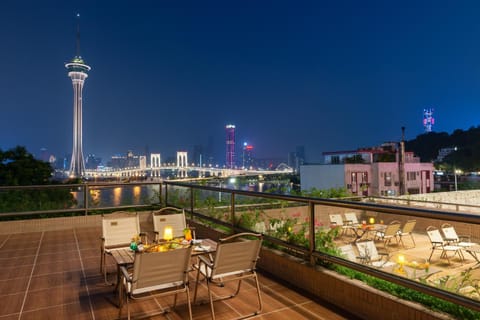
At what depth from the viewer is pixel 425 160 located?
229ft

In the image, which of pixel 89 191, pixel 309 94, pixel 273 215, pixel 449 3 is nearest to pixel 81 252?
pixel 89 191

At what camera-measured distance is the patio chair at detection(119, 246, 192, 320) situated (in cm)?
282

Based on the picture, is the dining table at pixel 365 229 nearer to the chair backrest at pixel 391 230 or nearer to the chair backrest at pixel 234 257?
the chair backrest at pixel 391 230

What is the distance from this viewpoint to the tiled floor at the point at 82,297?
3447 millimetres

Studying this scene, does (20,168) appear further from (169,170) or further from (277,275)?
(169,170)

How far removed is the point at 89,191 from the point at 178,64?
8928 cm

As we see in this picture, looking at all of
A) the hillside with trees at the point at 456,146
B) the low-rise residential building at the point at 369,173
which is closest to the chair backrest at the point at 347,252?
the low-rise residential building at the point at 369,173

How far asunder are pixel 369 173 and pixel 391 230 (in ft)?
123

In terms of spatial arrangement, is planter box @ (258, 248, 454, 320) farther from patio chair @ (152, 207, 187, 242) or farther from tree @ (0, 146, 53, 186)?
tree @ (0, 146, 53, 186)

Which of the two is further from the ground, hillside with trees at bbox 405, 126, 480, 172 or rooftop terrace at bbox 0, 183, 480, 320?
hillside with trees at bbox 405, 126, 480, 172

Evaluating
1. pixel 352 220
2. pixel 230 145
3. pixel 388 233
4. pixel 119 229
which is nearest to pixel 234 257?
pixel 119 229

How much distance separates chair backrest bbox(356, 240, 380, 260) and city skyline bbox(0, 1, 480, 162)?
46089mm

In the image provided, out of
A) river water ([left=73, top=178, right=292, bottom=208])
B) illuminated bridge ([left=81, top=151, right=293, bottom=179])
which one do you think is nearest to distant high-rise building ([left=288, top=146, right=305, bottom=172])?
illuminated bridge ([left=81, top=151, right=293, bottom=179])

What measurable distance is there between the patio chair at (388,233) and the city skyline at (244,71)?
1788 inches
